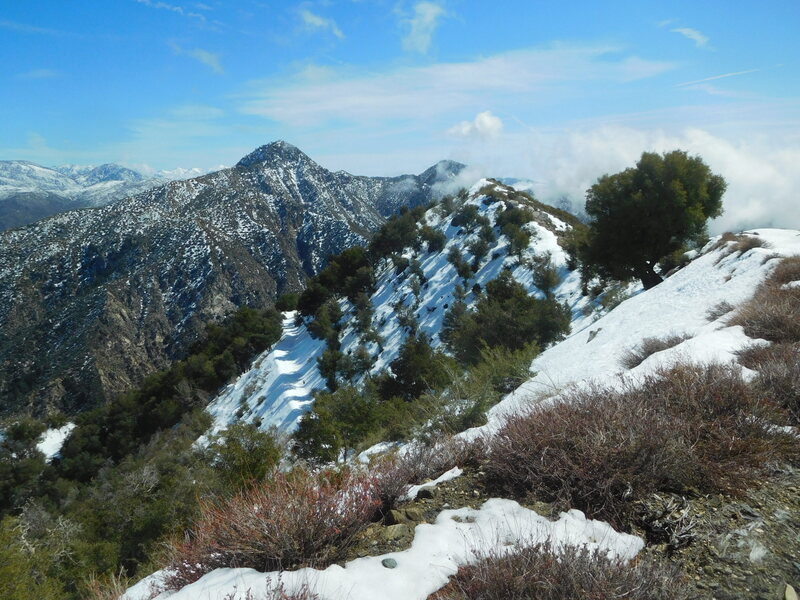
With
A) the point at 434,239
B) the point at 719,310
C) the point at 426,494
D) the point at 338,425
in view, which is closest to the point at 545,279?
the point at 338,425

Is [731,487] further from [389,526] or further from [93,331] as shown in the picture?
[93,331]

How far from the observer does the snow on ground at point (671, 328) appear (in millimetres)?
6594

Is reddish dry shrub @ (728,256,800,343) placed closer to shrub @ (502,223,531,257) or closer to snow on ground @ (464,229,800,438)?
snow on ground @ (464,229,800,438)

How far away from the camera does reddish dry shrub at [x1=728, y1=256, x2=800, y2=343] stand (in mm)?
5996

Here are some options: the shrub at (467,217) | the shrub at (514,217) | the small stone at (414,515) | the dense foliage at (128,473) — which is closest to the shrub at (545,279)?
the shrub at (514,217)

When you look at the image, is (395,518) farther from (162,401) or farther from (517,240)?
(162,401)

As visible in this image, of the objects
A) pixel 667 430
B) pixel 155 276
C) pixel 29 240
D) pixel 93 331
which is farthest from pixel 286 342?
pixel 29 240

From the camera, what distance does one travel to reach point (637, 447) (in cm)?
329

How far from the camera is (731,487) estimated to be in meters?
3.15

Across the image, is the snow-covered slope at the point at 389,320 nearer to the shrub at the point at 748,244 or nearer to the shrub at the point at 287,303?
the shrub at the point at 748,244

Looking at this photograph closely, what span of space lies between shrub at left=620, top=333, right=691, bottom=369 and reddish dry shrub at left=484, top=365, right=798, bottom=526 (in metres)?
3.62

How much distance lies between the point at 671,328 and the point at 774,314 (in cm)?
280

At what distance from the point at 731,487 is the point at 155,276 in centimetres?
12287

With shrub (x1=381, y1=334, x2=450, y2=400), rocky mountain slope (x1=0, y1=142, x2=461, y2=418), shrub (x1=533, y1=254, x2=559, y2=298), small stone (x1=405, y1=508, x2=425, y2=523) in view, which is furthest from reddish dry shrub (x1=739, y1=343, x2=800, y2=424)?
rocky mountain slope (x1=0, y1=142, x2=461, y2=418)
